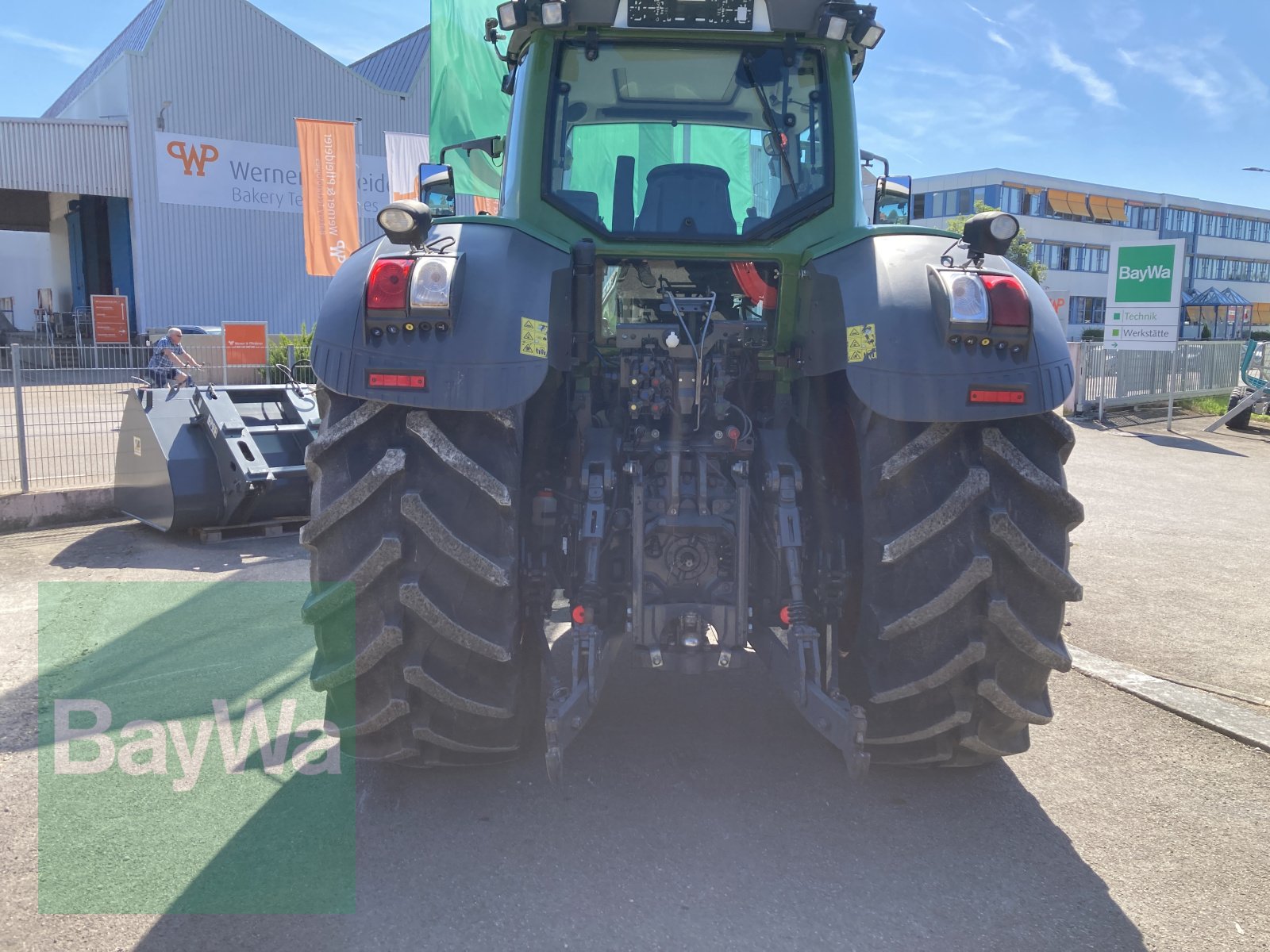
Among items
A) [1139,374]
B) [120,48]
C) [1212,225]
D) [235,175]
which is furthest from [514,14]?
[1212,225]

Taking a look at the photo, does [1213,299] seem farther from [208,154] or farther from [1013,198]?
[208,154]

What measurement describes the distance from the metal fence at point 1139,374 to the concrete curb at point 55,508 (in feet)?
54.1

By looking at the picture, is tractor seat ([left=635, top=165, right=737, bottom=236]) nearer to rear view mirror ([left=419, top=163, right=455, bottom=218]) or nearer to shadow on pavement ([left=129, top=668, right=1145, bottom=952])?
rear view mirror ([left=419, top=163, right=455, bottom=218])

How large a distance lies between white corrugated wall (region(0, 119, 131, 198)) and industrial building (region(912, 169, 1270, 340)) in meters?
42.3

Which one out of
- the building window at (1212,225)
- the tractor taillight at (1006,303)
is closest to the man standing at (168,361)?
the tractor taillight at (1006,303)

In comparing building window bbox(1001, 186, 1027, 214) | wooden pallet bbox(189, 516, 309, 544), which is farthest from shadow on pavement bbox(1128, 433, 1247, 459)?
building window bbox(1001, 186, 1027, 214)

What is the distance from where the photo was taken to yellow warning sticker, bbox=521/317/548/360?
3.17m

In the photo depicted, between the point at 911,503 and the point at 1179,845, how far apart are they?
1.47m

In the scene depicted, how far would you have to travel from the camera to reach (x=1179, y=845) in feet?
10.9

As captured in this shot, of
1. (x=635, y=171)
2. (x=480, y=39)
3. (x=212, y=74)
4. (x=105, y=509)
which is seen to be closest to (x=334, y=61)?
(x=212, y=74)

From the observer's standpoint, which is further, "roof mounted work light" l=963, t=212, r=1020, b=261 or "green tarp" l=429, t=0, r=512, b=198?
"green tarp" l=429, t=0, r=512, b=198

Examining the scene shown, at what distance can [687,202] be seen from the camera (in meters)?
3.88

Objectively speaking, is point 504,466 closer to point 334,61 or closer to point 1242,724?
point 1242,724

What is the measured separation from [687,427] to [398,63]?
33554 millimetres
